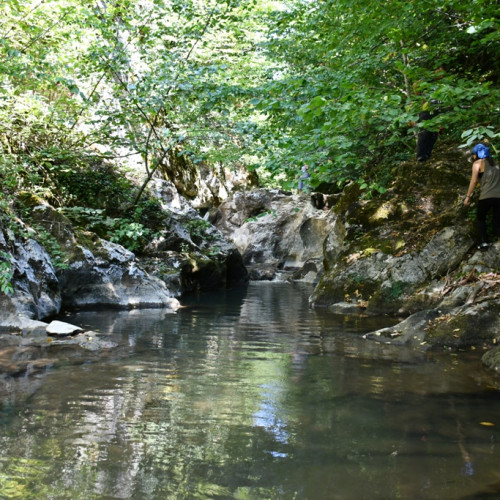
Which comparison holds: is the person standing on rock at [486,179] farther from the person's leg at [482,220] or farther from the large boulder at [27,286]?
the large boulder at [27,286]

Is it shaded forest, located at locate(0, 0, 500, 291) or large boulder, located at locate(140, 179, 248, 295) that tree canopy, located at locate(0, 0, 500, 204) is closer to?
shaded forest, located at locate(0, 0, 500, 291)

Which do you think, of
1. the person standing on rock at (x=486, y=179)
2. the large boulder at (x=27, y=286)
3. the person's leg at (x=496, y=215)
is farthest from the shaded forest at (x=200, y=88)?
the person's leg at (x=496, y=215)

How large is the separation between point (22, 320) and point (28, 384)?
3.44 m

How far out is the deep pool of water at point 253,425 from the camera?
109 inches

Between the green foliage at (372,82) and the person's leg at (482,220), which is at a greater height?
the green foliage at (372,82)

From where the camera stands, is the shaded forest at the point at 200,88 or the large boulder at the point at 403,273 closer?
the shaded forest at the point at 200,88

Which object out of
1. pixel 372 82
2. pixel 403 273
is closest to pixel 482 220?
pixel 403 273

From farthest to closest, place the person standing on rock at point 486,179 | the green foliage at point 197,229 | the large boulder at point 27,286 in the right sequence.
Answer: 1. the green foliage at point 197,229
2. the person standing on rock at point 486,179
3. the large boulder at point 27,286

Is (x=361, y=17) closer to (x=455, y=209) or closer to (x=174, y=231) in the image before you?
(x=455, y=209)

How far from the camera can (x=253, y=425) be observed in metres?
3.71

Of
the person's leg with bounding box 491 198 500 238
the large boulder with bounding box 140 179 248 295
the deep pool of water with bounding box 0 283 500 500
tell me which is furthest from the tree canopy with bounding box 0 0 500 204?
the deep pool of water with bounding box 0 283 500 500

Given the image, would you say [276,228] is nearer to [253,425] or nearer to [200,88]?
[200,88]

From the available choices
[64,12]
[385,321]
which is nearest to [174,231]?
[64,12]

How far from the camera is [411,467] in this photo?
299 centimetres
